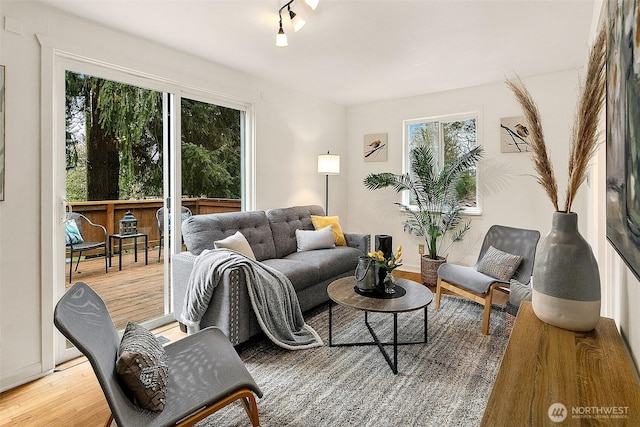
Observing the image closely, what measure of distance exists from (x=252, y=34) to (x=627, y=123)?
2584 millimetres

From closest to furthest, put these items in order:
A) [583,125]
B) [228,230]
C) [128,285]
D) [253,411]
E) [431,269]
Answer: [583,125] → [253,411] → [128,285] → [228,230] → [431,269]

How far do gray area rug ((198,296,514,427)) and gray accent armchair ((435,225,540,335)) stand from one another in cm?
28

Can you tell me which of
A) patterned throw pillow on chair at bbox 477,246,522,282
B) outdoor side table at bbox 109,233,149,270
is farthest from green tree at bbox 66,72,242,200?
patterned throw pillow on chair at bbox 477,246,522,282

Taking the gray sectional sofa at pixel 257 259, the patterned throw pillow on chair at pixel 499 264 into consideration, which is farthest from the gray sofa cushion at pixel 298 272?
the patterned throw pillow on chair at pixel 499 264

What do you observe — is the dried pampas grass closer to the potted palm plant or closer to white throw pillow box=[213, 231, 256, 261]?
white throw pillow box=[213, 231, 256, 261]

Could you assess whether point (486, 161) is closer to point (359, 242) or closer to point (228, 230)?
point (359, 242)

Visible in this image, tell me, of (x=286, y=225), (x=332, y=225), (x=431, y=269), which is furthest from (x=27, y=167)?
(x=431, y=269)

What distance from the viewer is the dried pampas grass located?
1033 mm

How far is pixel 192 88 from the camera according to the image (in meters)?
3.15

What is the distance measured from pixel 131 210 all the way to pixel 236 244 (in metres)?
0.96

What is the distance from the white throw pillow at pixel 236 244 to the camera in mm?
2803

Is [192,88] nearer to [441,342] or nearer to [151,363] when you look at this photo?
[151,363]

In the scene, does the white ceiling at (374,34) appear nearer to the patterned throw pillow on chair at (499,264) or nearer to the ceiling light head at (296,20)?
the ceiling light head at (296,20)

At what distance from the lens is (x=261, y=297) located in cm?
243
